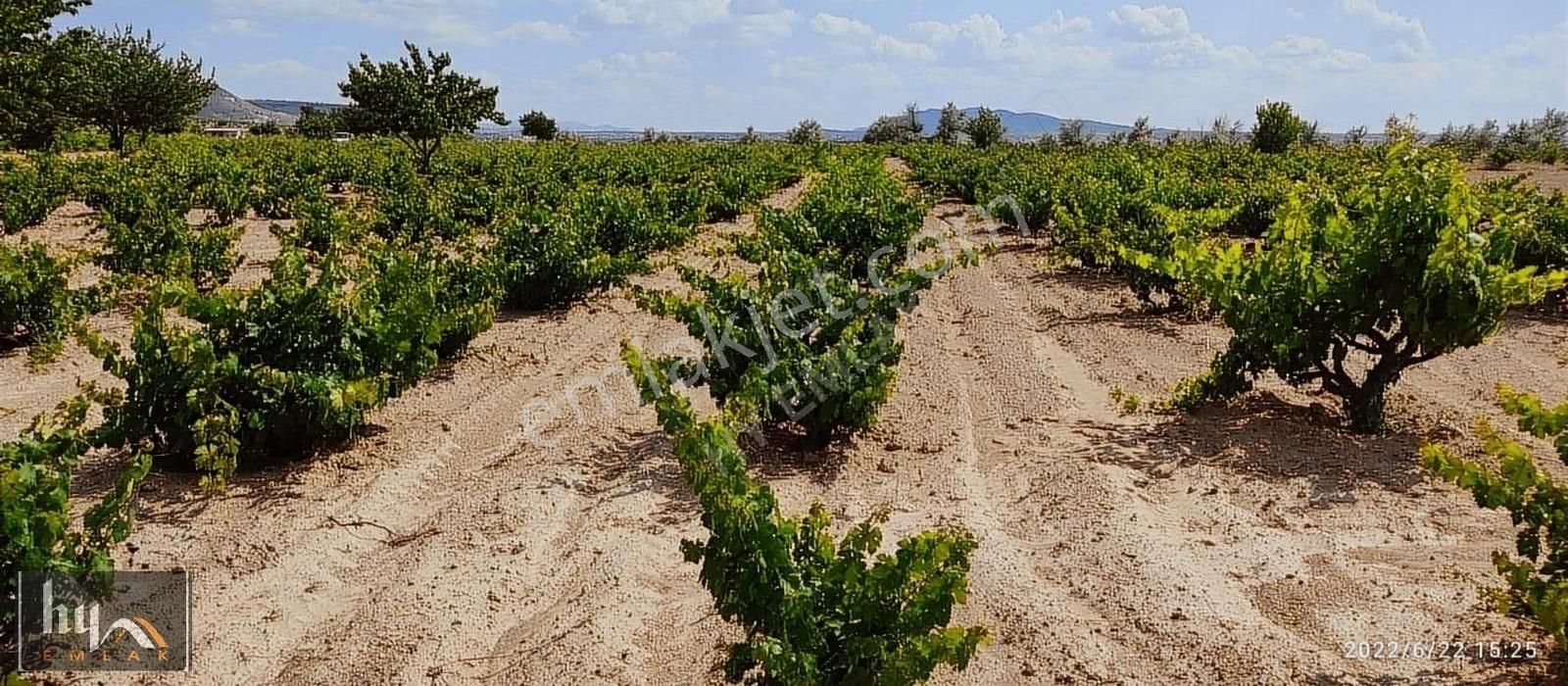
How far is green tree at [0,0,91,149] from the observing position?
13141mm

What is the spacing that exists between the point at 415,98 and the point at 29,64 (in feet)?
26.9

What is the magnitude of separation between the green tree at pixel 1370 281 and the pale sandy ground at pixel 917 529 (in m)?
0.37

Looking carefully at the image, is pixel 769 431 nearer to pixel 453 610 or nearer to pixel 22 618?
pixel 453 610

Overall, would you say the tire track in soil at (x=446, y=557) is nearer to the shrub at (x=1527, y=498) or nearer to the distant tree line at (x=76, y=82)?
the shrub at (x=1527, y=498)

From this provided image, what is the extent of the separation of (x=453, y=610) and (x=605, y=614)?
1.97 feet

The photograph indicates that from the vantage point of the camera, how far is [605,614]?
3.84m

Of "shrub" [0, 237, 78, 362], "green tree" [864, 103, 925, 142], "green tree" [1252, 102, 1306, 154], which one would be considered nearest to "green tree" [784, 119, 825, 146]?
"green tree" [864, 103, 925, 142]

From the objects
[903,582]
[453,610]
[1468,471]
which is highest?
[1468,471]

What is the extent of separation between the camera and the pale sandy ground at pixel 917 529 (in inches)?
140

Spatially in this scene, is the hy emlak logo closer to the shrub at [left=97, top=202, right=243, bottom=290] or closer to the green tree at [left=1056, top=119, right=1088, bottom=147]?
the shrub at [left=97, top=202, right=243, bottom=290]

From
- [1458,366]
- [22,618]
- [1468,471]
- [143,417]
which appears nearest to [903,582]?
[1468,471]

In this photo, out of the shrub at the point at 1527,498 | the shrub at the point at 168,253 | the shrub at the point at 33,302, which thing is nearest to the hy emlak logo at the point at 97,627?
the shrub at the point at 33,302

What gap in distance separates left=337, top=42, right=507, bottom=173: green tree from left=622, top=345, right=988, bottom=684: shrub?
20725 mm

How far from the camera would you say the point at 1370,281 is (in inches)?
209
